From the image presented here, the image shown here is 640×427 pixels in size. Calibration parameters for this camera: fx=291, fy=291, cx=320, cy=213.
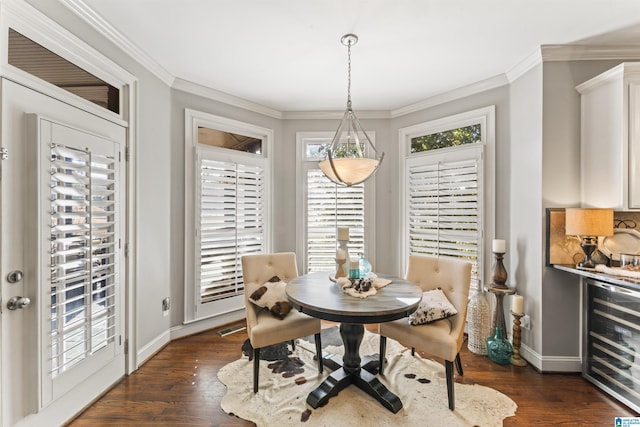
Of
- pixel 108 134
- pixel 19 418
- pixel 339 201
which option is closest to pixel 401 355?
pixel 339 201

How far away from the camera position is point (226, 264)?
11.4 ft

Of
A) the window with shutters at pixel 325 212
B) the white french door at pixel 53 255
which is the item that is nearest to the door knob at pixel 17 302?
the white french door at pixel 53 255

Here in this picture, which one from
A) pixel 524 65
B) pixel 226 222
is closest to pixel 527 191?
pixel 524 65

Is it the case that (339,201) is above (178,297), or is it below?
above

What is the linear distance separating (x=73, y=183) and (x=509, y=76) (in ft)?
12.3

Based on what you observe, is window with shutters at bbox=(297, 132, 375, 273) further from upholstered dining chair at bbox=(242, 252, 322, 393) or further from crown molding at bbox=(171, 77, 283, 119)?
upholstered dining chair at bbox=(242, 252, 322, 393)

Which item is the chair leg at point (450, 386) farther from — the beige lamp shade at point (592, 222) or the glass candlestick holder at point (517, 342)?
the beige lamp shade at point (592, 222)

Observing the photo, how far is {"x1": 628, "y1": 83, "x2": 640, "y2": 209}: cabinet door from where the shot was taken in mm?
2131

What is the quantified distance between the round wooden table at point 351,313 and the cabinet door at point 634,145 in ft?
5.71

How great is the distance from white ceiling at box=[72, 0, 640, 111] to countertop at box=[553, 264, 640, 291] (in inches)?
71.5

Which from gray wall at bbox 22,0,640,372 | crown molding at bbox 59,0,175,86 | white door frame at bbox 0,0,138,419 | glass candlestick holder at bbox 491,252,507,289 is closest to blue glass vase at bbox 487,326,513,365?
gray wall at bbox 22,0,640,372

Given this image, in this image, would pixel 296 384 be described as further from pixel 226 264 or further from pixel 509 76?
pixel 509 76

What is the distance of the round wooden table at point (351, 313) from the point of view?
1763 mm

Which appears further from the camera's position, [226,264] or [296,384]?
[226,264]
